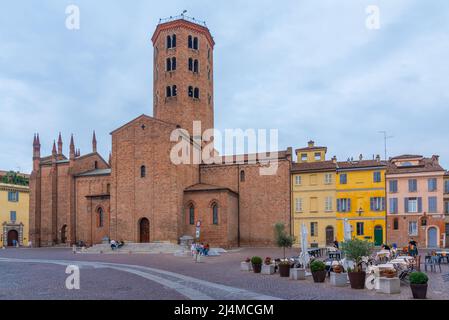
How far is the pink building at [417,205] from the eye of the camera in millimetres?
39938

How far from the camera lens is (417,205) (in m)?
40.6

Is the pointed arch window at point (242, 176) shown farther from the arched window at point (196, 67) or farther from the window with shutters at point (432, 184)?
the window with shutters at point (432, 184)

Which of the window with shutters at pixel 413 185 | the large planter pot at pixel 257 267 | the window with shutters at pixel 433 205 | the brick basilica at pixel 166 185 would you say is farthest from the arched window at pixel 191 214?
the large planter pot at pixel 257 267

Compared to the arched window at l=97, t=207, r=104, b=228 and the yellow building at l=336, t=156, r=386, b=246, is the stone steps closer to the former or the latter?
the arched window at l=97, t=207, r=104, b=228

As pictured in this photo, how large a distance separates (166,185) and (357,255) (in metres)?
28.1

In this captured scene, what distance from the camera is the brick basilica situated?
41.8 metres

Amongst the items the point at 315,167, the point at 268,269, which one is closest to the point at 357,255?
the point at 268,269

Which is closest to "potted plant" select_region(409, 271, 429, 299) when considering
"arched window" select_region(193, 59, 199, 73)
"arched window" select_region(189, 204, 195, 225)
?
"arched window" select_region(189, 204, 195, 225)

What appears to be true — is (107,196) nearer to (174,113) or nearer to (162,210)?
(162,210)

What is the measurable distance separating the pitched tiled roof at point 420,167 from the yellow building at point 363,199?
1084mm

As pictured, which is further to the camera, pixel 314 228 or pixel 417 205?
pixel 314 228

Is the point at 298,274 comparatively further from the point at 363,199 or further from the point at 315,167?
the point at 315,167

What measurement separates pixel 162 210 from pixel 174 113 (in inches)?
407
